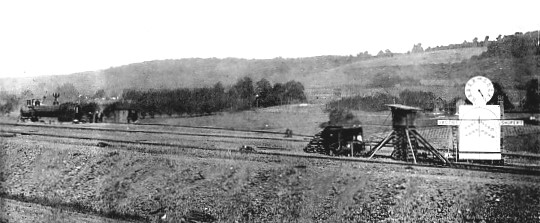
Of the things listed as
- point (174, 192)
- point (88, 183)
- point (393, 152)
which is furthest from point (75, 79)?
point (393, 152)

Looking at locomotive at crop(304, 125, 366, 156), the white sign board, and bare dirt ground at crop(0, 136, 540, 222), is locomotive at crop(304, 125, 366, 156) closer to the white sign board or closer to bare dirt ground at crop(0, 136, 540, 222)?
bare dirt ground at crop(0, 136, 540, 222)

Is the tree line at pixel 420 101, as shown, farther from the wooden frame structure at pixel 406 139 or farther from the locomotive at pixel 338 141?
the locomotive at pixel 338 141

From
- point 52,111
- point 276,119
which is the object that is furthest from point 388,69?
point 52,111

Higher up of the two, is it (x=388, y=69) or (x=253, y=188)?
(x=388, y=69)

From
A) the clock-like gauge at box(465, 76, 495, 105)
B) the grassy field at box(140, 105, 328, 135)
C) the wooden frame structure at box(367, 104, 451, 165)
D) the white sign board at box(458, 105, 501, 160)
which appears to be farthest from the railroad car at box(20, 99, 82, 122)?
the clock-like gauge at box(465, 76, 495, 105)

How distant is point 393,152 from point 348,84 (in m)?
1.15

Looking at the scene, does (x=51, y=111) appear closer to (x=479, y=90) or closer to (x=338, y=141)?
(x=338, y=141)

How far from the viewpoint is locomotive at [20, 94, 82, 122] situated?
12.8 m

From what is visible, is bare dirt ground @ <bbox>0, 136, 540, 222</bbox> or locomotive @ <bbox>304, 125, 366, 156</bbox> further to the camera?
locomotive @ <bbox>304, 125, 366, 156</bbox>

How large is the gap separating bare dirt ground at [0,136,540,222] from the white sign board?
33 centimetres

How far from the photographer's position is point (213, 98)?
9.12 metres

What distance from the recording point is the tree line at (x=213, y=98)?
8117 mm

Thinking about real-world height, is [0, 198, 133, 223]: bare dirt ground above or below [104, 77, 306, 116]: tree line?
below

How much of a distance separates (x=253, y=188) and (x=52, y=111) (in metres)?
8.15
